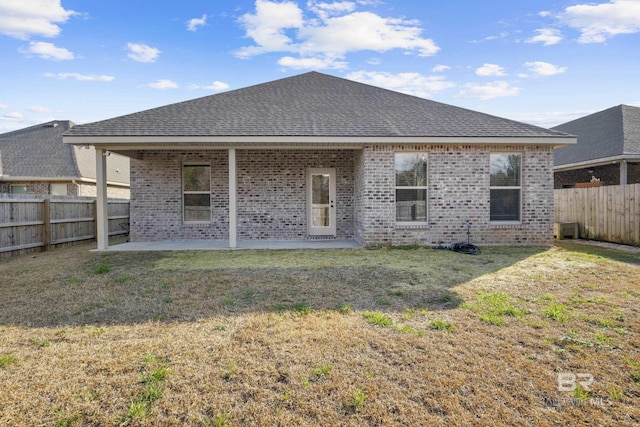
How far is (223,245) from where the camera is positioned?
10.2 meters

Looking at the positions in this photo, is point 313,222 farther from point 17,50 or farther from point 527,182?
point 17,50

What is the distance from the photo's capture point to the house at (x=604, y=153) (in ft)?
44.1

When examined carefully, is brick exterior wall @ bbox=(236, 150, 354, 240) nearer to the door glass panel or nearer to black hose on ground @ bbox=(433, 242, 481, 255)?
the door glass panel

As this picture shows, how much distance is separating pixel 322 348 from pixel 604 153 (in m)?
15.8

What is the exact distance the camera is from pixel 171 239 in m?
11.3

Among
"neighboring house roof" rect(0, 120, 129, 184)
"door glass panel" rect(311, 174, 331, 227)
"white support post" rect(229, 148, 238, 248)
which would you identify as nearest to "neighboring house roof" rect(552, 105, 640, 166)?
"door glass panel" rect(311, 174, 331, 227)

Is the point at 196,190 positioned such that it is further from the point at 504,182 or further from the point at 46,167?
the point at 46,167

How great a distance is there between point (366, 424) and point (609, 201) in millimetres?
11963

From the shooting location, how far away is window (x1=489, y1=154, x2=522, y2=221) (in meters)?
9.91

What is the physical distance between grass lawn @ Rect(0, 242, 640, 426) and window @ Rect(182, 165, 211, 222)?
4.97 m

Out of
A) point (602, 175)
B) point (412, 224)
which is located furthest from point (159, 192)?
point (602, 175)

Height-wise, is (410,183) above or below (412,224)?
above

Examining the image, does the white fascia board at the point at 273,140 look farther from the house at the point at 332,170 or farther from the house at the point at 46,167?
the house at the point at 46,167

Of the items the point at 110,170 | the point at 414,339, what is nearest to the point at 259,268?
the point at 414,339
